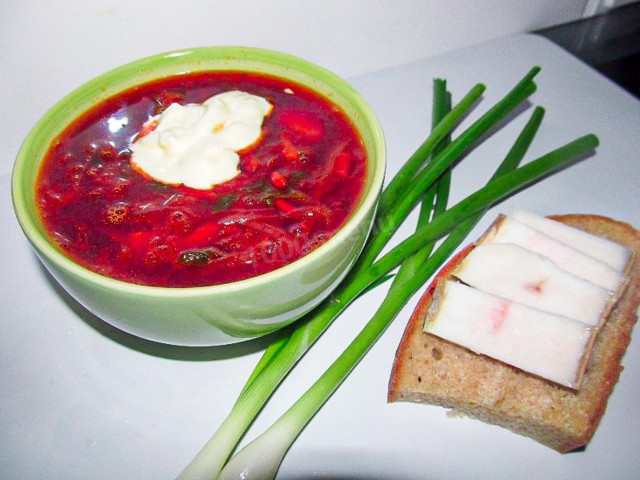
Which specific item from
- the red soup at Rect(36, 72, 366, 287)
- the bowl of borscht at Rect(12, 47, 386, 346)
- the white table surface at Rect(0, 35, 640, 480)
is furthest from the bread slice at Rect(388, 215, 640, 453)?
the red soup at Rect(36, 72, 366, 287)

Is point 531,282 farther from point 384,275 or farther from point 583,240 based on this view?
point 384,275

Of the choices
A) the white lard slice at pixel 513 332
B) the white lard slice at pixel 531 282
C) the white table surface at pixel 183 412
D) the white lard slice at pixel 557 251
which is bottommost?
the white table surface at pixel 183 412

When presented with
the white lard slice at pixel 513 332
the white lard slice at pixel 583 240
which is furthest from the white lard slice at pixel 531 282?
the white lard slice at pixel 583 240

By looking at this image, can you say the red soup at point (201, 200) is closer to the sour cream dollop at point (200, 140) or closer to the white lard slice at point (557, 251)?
the sour cream dollop at point (200, 140)

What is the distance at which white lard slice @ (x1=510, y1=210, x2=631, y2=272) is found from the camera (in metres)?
1.77

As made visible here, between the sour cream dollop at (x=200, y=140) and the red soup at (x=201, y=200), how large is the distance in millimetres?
26

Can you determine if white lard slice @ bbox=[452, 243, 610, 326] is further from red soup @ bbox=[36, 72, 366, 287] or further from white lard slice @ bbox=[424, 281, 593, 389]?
red soup @ bbox=[36, 72, 366, 287]

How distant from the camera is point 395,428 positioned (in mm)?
1487

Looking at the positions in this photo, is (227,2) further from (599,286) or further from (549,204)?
(599,286)

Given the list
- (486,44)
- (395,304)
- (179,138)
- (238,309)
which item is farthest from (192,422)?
(486,44)

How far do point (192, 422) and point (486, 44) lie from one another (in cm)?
239

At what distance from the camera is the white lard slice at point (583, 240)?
5.80ft

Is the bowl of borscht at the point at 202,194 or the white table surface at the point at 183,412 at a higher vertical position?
the bowl of borscht at the point at 202,194

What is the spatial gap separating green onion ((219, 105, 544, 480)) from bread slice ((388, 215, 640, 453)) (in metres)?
0.10
